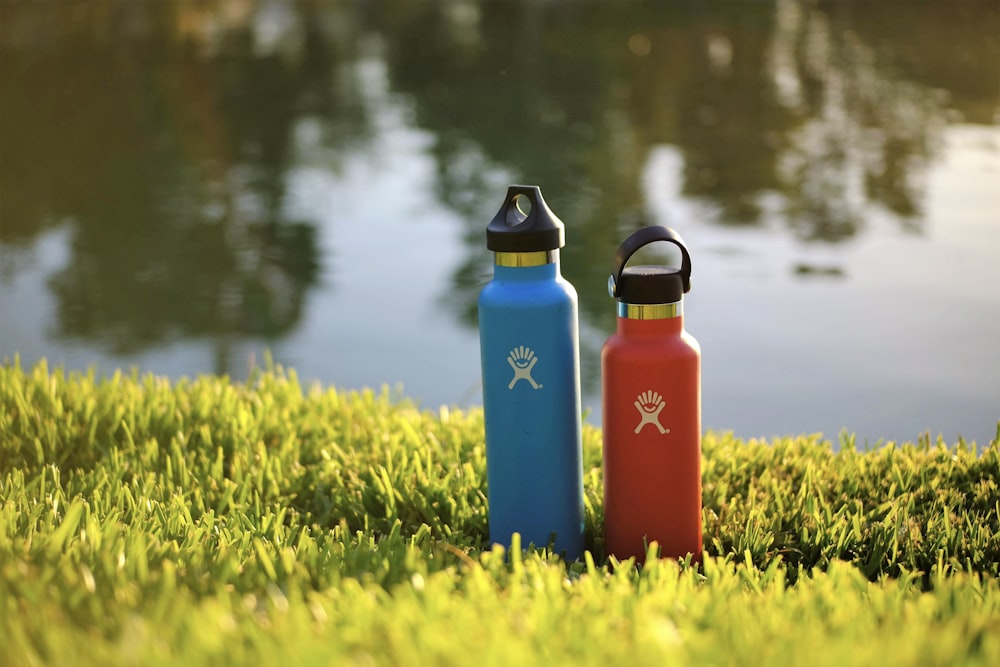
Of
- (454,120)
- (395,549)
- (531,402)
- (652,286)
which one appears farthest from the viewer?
A: (454,120)

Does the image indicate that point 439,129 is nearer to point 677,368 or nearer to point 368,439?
point 368,439

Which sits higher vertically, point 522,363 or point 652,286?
point 652,286

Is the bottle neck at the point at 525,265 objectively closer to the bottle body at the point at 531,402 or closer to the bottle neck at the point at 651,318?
the bottle body at the point at 531,402

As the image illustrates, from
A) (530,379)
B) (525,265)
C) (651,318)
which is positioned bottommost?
(530,379)

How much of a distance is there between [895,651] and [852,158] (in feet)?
22.7

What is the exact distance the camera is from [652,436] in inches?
91.3

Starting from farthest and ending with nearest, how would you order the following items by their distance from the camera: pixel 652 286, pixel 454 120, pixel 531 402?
pixel 454 120 → pixel 531 402 → pixel 652 286

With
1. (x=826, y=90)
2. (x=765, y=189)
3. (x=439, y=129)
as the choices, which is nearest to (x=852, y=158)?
(x=765, y=189)

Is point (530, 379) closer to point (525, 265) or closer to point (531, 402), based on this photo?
point (531, 402)

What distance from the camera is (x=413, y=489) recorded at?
8.70 ft

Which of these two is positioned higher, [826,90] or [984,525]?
[826,90]

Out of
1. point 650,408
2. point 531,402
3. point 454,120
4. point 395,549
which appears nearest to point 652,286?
point 650,408

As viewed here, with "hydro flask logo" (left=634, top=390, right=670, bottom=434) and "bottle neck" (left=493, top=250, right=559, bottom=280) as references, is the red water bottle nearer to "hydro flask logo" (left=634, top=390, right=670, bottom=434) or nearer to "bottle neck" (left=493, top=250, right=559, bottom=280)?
"hydro flask logo" (left=634, top=390, right=670, bottom=434)

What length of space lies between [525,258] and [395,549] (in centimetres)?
67
